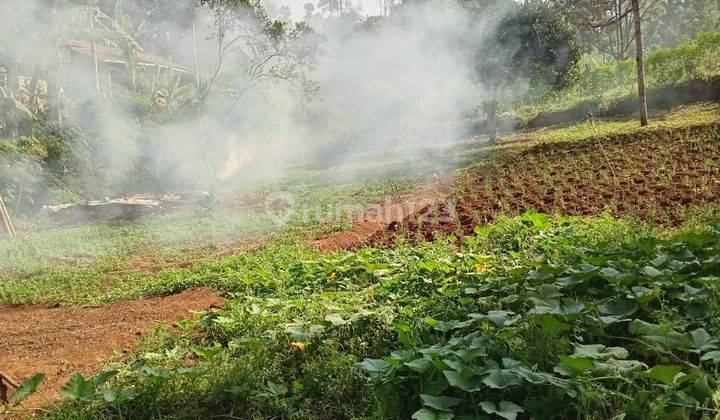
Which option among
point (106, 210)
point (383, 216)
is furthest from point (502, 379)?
point (106, 210)

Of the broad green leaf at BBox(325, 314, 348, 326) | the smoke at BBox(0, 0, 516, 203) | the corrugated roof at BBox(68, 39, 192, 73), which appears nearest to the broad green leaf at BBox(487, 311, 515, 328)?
the broad green leaf at BBox(325, 314, 348, 326)

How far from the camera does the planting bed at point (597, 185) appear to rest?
19.8 feet

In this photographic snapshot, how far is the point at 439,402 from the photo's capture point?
1.87 meters

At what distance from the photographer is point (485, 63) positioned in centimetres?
1623

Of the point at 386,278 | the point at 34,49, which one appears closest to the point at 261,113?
→ the point at 34,49

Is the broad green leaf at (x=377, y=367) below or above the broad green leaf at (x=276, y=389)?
above

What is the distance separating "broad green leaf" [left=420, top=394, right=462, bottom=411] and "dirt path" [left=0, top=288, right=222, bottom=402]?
247cm

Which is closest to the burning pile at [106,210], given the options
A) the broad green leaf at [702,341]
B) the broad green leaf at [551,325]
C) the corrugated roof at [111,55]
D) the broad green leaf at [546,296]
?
the corrugated roof at [111,55]

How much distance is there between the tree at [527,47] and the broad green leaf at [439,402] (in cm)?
1553

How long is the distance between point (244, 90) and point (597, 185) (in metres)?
8.44

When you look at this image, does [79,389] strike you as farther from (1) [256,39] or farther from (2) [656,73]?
(2) [656,73]

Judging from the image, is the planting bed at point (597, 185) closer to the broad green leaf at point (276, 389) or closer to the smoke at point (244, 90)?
the broad green leaf at point (276, 389)

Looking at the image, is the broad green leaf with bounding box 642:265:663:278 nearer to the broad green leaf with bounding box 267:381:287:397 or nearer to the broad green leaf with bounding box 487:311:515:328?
the broad green leaf with bounding box 487:311:515:328

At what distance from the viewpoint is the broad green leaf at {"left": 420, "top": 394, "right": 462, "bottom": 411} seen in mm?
1831
